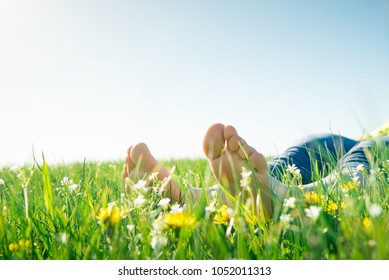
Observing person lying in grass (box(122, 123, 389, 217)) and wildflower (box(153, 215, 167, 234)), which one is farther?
person lying in grass (box(122, 123, 389, 217))

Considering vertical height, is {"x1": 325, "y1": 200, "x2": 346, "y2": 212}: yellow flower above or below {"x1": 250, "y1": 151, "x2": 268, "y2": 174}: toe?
below

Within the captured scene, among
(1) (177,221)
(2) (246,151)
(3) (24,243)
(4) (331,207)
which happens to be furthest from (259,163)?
(3) (24,243)

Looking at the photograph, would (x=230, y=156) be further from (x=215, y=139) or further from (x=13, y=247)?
(x=13, y=247)

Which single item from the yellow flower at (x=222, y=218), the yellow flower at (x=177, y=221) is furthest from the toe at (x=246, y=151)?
the yellow flower at (x=177, y=221)

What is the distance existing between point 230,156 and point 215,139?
0.08m

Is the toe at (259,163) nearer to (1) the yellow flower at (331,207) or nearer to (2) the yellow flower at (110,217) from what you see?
(1) the yellow flower at (331,207)

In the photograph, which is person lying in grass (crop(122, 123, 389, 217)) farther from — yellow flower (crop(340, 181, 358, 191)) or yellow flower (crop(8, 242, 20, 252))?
yellow flower (crop(8, 242, 20, 252))

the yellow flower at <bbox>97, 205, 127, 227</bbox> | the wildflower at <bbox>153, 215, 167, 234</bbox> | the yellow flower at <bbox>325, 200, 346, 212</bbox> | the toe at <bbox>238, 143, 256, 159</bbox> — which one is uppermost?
the toe at <bbox>238, 143, 256, 159</bbox>

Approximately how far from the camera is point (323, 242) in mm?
690

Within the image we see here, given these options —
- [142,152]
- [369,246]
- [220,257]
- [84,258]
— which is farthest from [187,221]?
[142,152]

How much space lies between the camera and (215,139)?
1.24 metres

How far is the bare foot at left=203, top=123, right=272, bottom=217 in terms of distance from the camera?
1.15 metres

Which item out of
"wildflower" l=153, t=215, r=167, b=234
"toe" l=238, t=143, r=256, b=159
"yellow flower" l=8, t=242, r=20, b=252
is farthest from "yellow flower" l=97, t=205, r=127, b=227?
"toe" l=238, t=143, r=256, b=159
